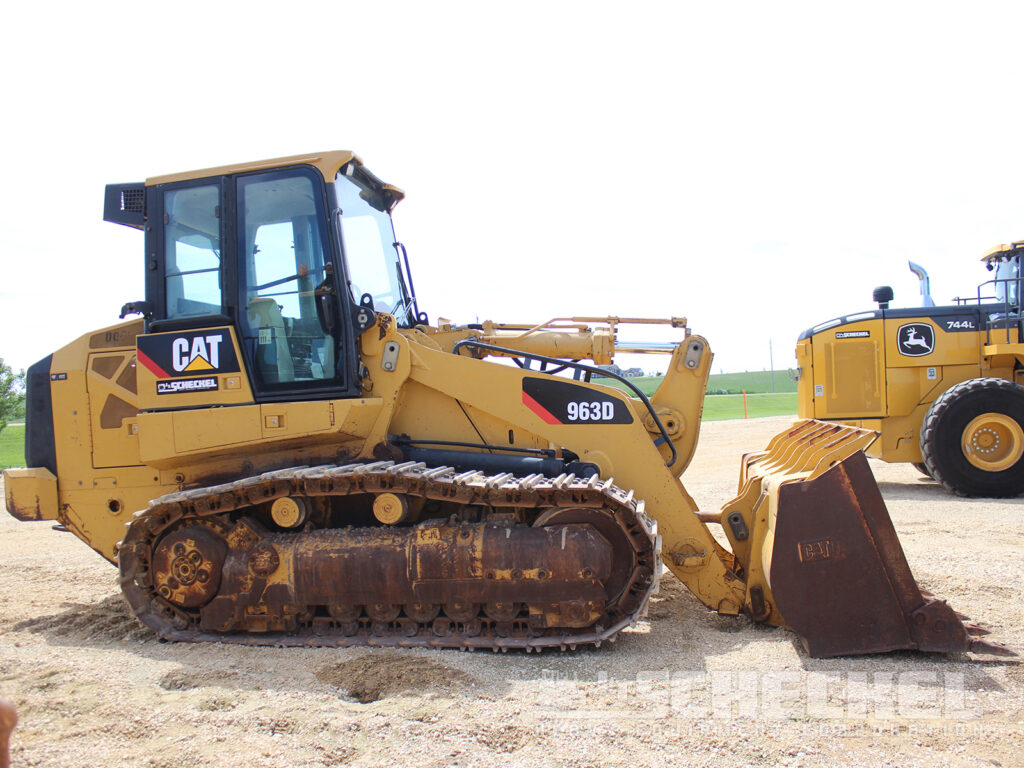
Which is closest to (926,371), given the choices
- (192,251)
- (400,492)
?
(400,492)

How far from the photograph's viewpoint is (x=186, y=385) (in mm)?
5215

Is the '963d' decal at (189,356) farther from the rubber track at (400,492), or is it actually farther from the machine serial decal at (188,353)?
the rubber track at (400,492)

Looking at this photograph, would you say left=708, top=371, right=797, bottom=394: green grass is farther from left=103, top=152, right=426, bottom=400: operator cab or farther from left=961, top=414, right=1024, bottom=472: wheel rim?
left=103, top=152, right=426, bottom=400: operator cab

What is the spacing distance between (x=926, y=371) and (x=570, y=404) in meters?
8.60

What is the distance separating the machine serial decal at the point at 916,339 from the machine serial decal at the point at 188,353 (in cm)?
1019

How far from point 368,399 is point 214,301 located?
1.36m

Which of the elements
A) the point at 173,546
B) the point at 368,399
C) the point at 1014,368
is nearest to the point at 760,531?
the point at 368,399

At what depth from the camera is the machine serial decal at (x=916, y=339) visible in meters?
11.5

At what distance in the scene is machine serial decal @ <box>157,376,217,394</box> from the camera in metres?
5.19

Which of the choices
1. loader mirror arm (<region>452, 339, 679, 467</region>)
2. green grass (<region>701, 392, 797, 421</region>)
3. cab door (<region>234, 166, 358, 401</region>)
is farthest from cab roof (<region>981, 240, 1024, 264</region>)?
green grass (<region>701, 392, 797, 421</region>)

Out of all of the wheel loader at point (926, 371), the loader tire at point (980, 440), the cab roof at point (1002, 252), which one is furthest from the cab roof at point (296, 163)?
the cab roof at point (1002, 252)

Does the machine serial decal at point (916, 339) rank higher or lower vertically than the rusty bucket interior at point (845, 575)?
higher

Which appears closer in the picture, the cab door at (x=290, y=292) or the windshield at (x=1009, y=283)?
the cab door at (x=290, y=292)

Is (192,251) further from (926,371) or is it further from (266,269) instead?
(926,371)
